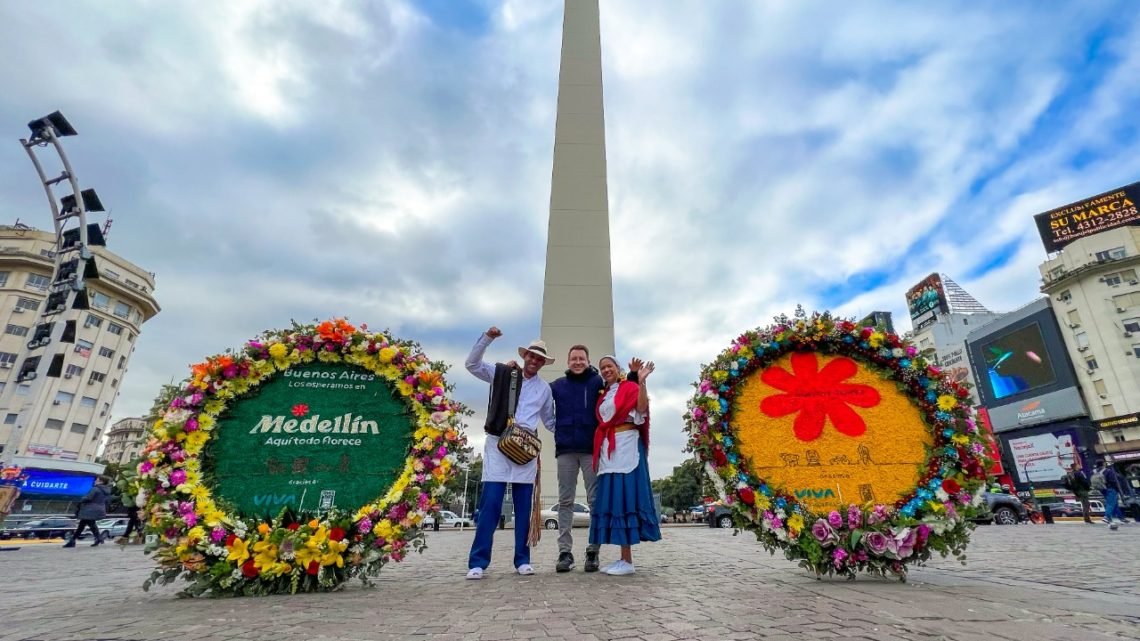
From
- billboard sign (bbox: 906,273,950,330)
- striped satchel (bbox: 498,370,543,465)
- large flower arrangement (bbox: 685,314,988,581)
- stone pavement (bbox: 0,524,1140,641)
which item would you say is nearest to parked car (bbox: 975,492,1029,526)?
stone pavement (bbox: 0,524,1140,641)

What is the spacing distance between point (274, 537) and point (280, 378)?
1086 millimetres

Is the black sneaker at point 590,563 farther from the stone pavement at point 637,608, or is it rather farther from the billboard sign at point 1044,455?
the billboard sign at point 1044,455

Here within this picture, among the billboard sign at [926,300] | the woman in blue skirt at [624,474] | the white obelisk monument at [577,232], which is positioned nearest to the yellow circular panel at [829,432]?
the woman in blue skirt at [624,474]

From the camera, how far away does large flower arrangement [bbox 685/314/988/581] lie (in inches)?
125

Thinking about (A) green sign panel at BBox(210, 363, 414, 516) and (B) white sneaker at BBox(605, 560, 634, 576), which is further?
(B) white sneaker at BBox(605, 560, 634, 576)

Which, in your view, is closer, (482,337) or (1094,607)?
(1094,607)

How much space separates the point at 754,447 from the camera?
141 inches

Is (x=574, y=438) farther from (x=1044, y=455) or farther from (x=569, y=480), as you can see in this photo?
(x=1044, y=455)

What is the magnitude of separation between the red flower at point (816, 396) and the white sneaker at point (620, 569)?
1488 mm

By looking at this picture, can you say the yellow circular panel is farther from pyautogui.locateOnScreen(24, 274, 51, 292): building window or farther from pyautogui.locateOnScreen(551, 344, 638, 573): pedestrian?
pyautogui.locateOnScreen(24, 274, 51, 292): building window

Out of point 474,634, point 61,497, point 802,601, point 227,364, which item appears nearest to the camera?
point 474,634

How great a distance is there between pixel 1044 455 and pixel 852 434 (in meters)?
40.1

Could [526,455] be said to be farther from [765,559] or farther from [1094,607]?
[1094,607]

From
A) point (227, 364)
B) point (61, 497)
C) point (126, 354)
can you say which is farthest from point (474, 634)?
point (126, 354)
